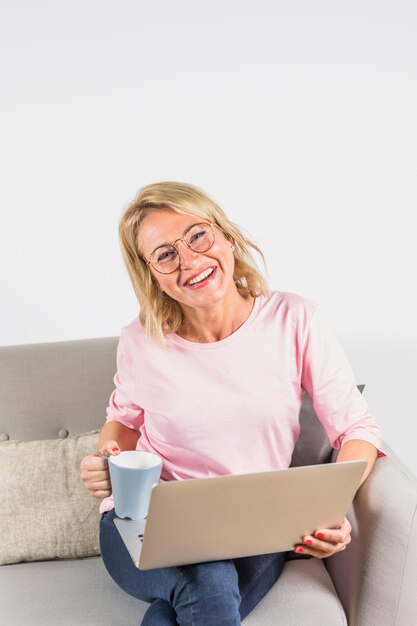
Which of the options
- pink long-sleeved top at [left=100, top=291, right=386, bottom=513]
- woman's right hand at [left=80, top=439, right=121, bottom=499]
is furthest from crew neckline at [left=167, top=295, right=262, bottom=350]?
woman's right hand at [left=80, top=439, right=121, bottom=499]

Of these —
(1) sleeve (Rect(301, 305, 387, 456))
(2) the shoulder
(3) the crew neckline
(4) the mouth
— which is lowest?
(1) sleeve (Rect(301, 305, 387, 456))

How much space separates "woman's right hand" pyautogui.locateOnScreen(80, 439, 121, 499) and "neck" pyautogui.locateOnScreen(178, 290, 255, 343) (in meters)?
0.32

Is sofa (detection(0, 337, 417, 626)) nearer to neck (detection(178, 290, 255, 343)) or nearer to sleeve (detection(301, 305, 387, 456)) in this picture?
sleeve (detection(301, 305, 387, 456))

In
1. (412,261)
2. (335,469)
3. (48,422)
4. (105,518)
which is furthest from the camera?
(412,261)

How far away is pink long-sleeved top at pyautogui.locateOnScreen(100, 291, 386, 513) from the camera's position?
1796mm

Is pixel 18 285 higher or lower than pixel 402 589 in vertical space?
higher

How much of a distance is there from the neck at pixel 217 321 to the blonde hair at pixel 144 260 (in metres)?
0.04

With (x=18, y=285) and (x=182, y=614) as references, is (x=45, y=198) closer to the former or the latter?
(x=18, y=285)

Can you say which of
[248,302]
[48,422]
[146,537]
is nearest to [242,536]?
[146,537]

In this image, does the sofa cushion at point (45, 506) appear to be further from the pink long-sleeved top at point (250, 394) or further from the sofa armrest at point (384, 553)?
the sofa armrest at point (384, 553)

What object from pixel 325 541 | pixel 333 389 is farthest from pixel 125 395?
pixel 325 541

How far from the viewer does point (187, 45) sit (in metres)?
2.44

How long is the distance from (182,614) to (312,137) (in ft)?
4.95

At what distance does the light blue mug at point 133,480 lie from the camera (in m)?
1.55
